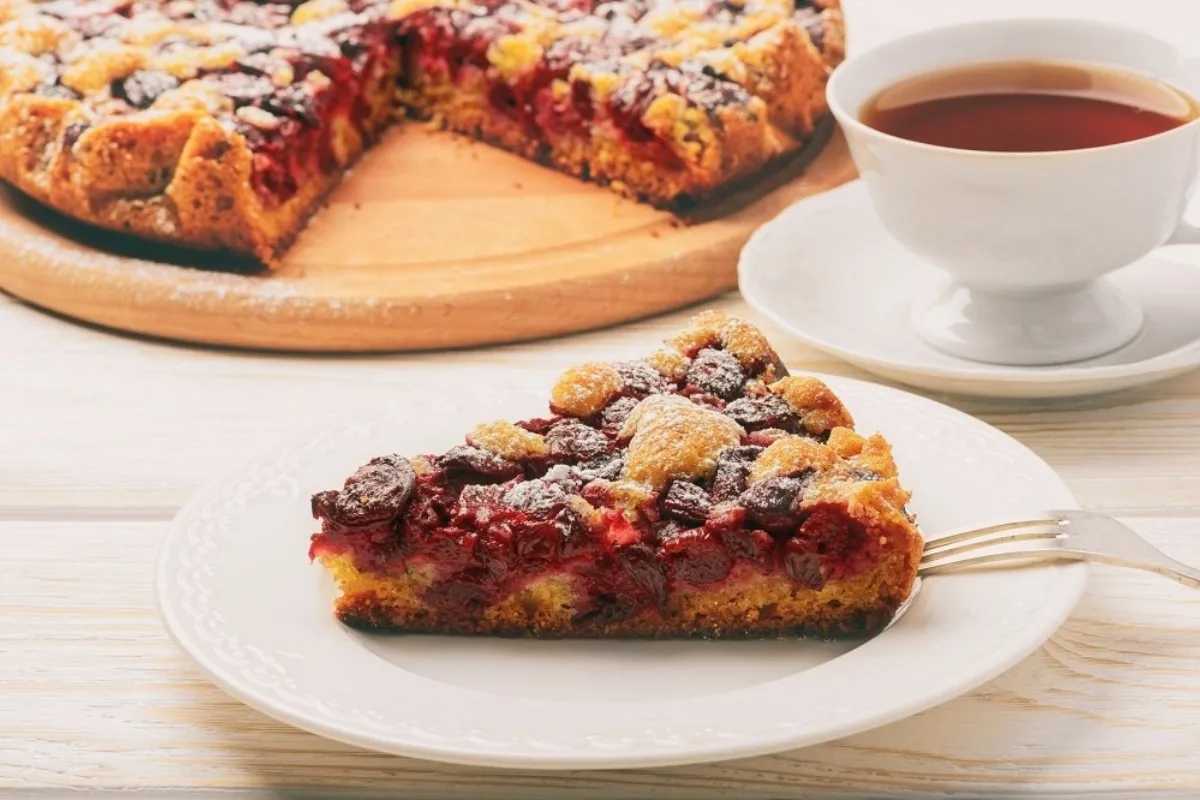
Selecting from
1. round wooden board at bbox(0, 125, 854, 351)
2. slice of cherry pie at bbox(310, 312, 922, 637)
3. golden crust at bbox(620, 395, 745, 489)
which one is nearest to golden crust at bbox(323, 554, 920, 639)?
slice of cherry pie at bbox(310, 312, 922, 637)

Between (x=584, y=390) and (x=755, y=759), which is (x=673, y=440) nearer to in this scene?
(x=584, y=390)

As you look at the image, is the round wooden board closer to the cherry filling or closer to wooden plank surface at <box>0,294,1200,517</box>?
wooden plank surface at <box>0,294,1200,517</box>

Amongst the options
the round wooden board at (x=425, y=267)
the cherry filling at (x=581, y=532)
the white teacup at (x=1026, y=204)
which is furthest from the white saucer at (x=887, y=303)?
the cherry filling at (x=581, y=532)

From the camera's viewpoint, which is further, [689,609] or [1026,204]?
[1026,204]

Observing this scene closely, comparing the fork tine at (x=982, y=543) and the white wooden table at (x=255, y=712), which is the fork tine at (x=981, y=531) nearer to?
the fork tine at (x=982, y=543)

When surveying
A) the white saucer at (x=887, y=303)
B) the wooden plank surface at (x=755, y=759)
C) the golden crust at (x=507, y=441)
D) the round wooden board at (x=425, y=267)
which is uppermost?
the golden crust at (x=507, y=441)

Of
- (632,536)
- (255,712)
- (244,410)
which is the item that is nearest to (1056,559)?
(632,536)
